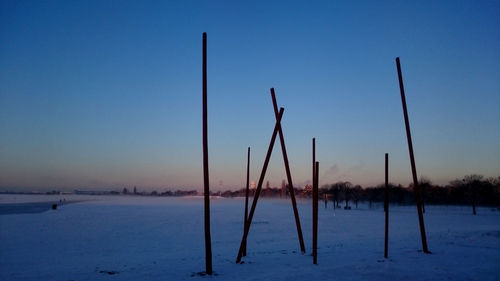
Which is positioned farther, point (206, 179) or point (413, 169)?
point (413, 169)

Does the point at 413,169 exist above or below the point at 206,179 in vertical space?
above

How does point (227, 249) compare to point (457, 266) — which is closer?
point (457, 266)

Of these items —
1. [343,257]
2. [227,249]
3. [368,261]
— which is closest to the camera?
[368,261]

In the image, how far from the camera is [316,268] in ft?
38.1

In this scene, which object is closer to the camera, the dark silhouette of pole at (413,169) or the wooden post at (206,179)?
the wooden post at (206,179)

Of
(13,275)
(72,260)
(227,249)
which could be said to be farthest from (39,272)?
(227,249)

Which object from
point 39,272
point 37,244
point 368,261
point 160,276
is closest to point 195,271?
point 160,276

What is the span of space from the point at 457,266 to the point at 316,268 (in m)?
4.83

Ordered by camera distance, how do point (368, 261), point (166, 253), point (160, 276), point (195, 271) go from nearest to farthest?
1. point (160, 276)
2. point (195, 271)
3. point (368, 261)
4. point (166, 253)

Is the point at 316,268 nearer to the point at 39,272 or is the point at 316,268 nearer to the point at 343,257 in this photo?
the point at 343,257

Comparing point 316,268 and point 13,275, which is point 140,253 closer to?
point 13,275

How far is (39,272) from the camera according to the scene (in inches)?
472

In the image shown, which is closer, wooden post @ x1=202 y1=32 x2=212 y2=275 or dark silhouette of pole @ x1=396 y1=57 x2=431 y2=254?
wooden post @ x1=202 y1=32 x2=212 y2=275

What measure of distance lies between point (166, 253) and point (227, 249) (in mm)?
2977
